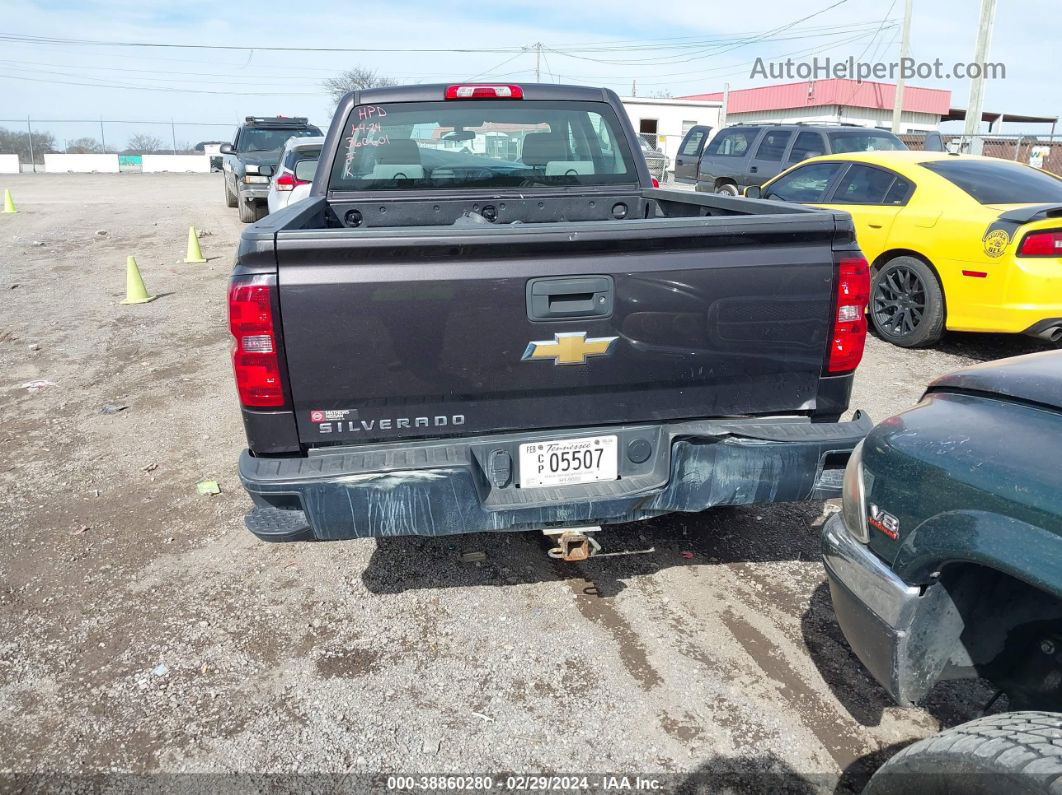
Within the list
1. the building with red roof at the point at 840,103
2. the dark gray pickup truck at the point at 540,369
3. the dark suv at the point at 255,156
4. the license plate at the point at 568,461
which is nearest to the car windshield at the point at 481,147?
the dark gray pickup truck at the point at 540,369

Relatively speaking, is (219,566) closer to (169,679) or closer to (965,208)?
(169,679)

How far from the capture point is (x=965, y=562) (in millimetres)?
1785

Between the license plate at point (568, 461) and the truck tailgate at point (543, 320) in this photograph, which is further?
the license plate at point (568, 461)

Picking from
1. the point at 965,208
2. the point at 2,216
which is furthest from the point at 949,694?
the point at 2,216

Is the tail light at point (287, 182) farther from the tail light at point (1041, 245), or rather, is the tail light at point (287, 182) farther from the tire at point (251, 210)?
the tail light at point (1041, 245)

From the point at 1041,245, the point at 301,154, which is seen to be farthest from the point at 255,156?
the point at 1041,245

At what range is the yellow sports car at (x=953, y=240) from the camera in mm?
5906

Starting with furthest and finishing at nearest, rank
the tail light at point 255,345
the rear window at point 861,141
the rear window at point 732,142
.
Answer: the rear window at point 732,142 < the rear window at point 861,141 < the tail light at point 255,345

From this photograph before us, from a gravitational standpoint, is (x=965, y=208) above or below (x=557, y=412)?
above

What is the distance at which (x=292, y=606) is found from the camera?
335cm

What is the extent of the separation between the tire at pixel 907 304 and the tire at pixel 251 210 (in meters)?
12.0

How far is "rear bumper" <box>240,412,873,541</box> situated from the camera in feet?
8.75

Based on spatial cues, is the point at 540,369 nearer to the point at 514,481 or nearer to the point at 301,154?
the point at 514,481

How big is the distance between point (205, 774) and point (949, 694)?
97.8 inches
